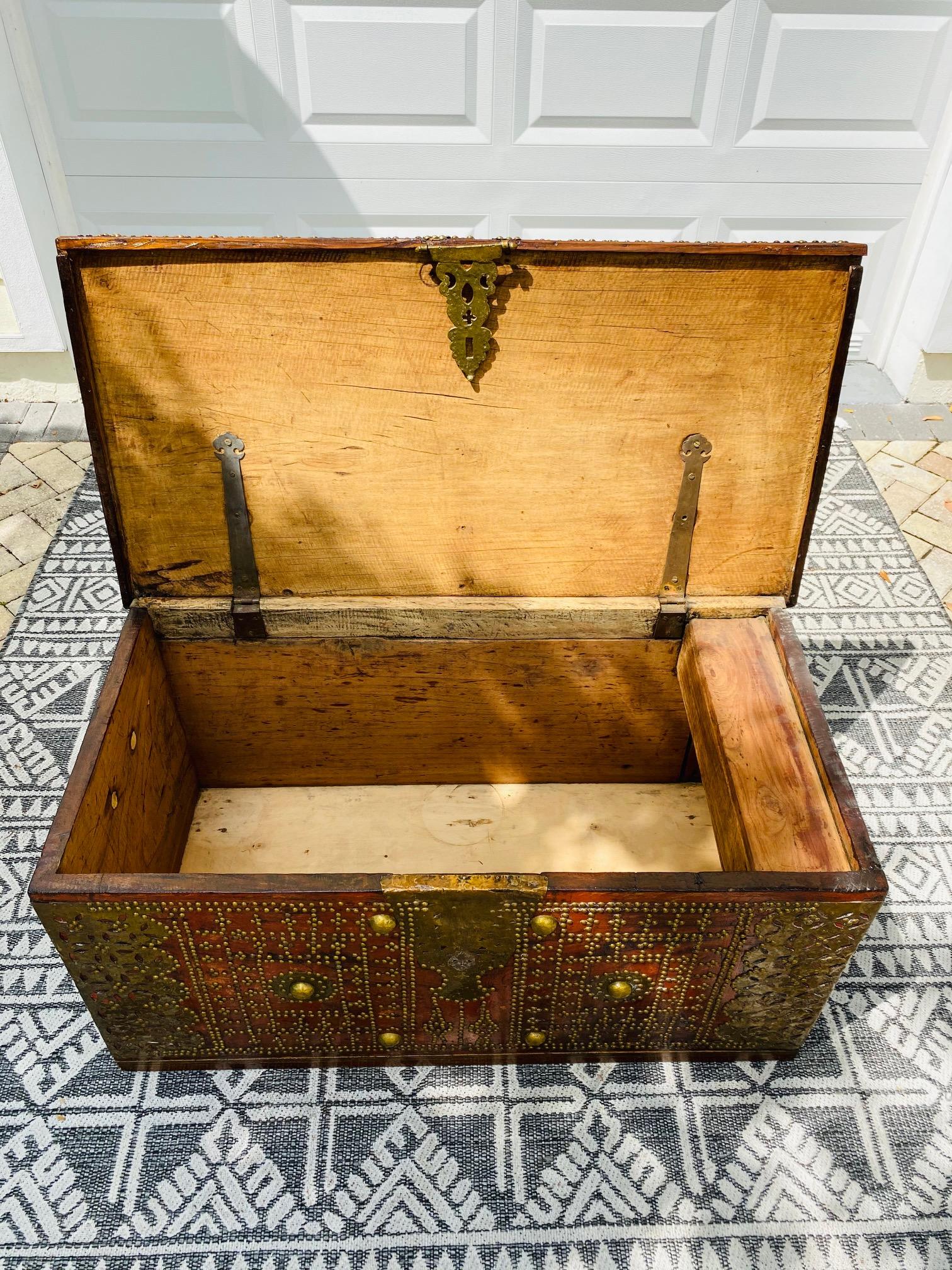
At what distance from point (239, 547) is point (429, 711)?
1.82ft

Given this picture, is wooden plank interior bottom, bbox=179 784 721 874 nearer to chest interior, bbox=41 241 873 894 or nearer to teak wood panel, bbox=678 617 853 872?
chest interior, bbox=41 241 873 894

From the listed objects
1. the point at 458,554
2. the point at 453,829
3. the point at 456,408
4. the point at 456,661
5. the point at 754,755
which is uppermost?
the point at 456,408

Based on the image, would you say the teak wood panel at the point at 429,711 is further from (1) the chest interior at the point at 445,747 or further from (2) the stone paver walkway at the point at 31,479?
(2) the stone paver walkway at the point at 31,479

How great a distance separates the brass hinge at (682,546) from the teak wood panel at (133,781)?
1052 mm

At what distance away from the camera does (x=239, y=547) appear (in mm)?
1906

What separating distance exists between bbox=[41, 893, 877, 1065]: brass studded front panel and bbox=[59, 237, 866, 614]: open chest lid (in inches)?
29.2

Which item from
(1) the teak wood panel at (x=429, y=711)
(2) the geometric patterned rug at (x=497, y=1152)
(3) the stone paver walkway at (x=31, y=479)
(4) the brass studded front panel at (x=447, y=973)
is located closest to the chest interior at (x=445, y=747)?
(1) the teak wood panel at (x=429, y=711)

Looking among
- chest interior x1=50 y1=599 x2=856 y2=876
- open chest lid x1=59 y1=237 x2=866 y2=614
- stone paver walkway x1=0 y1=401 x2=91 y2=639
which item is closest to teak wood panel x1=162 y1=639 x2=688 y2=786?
chest interior x1=50 y1=599 x2=856 y2=876

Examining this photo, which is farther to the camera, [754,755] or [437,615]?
[437,615]

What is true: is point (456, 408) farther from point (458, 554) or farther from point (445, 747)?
point (445, 747)

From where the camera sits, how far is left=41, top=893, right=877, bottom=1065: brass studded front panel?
1444mm

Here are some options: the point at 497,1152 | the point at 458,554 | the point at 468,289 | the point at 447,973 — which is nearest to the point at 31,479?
the point at 458,554

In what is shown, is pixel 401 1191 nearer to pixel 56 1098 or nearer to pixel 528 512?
pixel 56 1098

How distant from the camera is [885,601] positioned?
2918 millimetres
